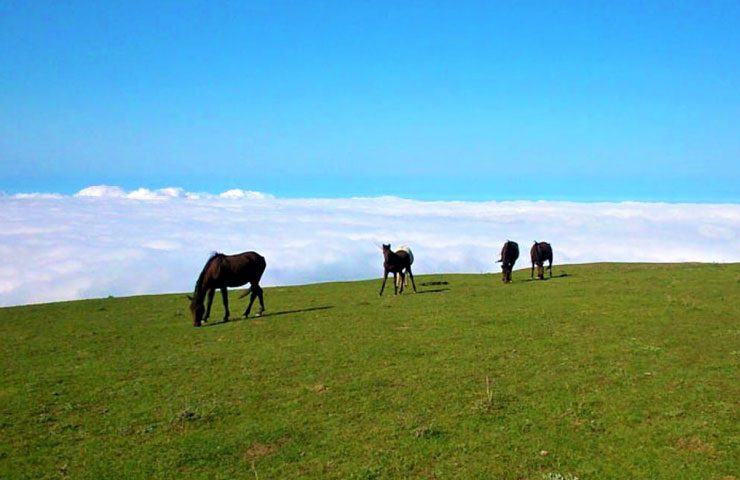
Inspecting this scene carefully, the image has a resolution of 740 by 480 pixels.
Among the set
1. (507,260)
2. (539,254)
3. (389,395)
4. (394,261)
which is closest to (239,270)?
(394,261)

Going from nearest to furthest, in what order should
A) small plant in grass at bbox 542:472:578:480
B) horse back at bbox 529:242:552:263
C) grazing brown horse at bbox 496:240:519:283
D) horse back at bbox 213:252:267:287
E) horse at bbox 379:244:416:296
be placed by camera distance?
1. small plant in grass at bbox 542:472:578:480
2. horse back at bbox 213:252:267:287
3. horse at bbox 379:244:416:296
4. grazing brown horse at bbox 496:240:519:283
5. horse back at bbox 529:242:552:263

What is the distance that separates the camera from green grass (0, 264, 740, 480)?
1091cm

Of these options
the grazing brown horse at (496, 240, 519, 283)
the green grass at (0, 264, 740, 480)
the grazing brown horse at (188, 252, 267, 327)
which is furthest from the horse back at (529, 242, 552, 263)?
the grazing brown horse at (188, 252, 267, 327)

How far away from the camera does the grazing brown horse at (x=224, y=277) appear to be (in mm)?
24688

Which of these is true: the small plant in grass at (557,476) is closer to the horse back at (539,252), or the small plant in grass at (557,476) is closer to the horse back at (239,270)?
the horse back at (239,270)

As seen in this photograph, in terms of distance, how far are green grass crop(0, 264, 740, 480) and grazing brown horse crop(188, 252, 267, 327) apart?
1139 mm

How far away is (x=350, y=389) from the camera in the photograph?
1488 centimetres

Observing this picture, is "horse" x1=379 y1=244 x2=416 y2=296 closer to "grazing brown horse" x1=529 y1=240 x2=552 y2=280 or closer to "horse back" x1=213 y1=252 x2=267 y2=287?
"horse back" x1=213 y1=252 x2=267 y2=287

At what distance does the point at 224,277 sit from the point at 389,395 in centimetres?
1342

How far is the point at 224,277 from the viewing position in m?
25.5

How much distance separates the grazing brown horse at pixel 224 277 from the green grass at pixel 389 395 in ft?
3.74

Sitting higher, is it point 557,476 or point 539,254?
point 539,254

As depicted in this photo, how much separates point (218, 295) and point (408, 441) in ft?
89.8

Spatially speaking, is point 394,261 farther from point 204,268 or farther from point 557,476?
point 557,476
